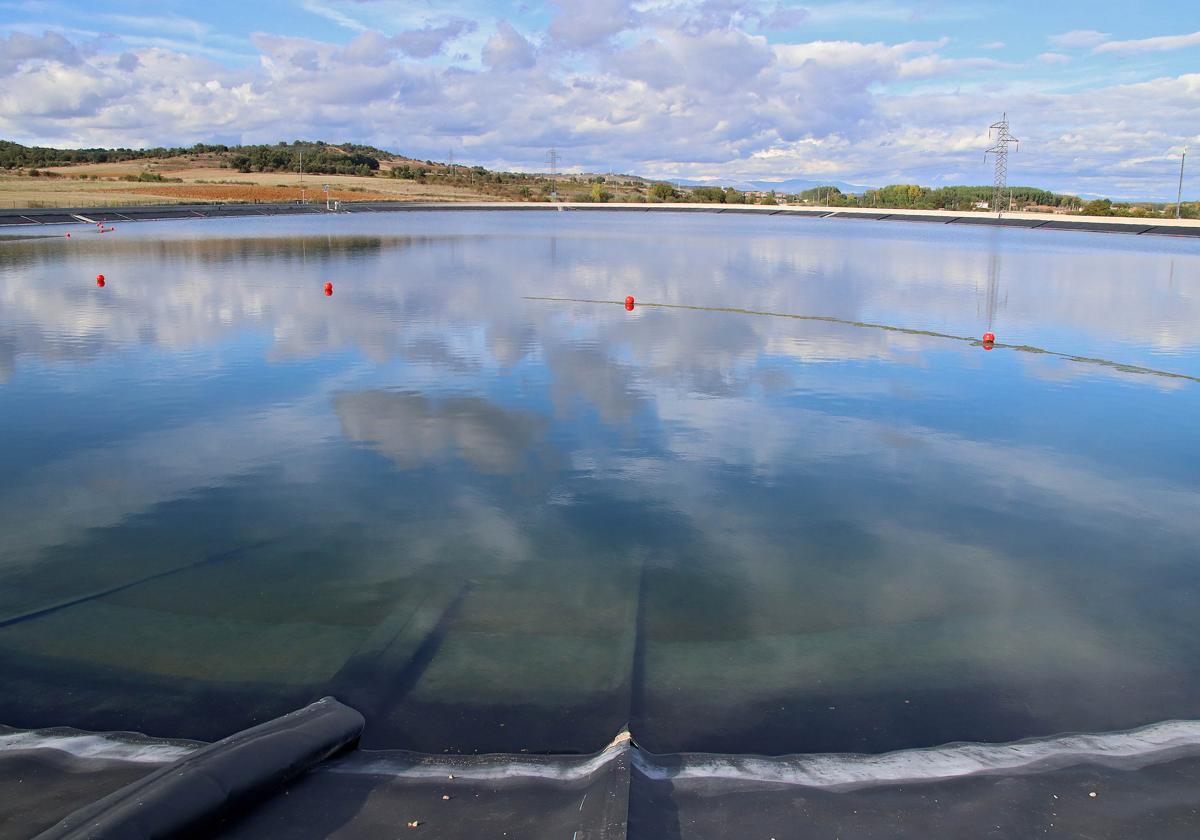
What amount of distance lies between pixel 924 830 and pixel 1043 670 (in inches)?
72.4

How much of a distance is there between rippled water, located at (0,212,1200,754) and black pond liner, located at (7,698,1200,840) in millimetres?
236

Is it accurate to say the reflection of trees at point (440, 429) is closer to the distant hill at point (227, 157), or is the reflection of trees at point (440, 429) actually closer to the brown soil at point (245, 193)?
the brown soil at point (245, 193)

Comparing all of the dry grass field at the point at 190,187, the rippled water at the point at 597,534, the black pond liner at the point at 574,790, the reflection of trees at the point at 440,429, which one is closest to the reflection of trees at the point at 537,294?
the rippled water at the point at 597,534

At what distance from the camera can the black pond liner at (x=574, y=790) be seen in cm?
359

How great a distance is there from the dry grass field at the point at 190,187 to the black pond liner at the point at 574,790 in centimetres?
6015

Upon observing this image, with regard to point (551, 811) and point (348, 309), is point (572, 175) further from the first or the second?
point (551, 811)

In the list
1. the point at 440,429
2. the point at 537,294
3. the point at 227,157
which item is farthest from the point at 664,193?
the point at 440,429

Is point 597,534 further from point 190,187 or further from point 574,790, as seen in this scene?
point 190,187

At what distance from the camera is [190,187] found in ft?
269

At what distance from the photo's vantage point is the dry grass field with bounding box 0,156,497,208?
210 feet

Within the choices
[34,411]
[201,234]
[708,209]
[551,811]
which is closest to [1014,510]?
[551,811]

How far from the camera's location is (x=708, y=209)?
99375 millimetres

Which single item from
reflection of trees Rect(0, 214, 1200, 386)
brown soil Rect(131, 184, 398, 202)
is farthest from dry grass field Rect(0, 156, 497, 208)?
reflection of trees Rect(0, 214, 1200, 386)

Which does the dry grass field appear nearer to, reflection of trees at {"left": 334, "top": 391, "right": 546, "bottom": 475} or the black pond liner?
reflection of trees at {"left": 334, "top": 391, "right": 546, "bottom": 475}
